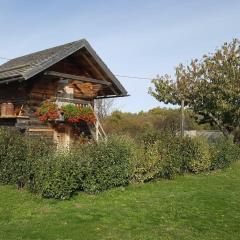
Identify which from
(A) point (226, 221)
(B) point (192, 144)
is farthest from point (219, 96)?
(A) point (226, 221)

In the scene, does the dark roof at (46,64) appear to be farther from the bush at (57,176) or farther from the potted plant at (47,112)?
the bush at (57,176)

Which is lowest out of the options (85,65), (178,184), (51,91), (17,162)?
(178,184)

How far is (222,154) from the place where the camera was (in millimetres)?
22516

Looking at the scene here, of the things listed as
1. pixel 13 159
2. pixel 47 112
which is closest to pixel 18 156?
pixel 13 159

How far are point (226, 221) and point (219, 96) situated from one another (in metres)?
24.1

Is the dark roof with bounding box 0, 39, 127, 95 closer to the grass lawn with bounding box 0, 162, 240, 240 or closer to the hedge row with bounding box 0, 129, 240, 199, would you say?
the hedge row with bounding box 0, 129, 240, 199

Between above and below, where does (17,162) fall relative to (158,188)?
above

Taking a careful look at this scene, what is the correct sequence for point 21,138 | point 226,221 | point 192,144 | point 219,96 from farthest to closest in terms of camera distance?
point 219,96
point 192,144
point 21,138
point 226,221

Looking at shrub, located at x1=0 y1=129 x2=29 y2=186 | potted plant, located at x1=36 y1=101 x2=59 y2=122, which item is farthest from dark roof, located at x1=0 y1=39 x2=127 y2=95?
shrub, located at x1=0 y1=129 x2=29 y2=186

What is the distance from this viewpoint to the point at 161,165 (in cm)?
1741

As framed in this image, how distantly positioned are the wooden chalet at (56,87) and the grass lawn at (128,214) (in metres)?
6.13

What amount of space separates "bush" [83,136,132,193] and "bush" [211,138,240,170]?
7.52 metres

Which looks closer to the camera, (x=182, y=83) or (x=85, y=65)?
(x=85, y=65)

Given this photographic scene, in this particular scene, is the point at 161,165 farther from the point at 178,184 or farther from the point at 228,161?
the point at 228,161
